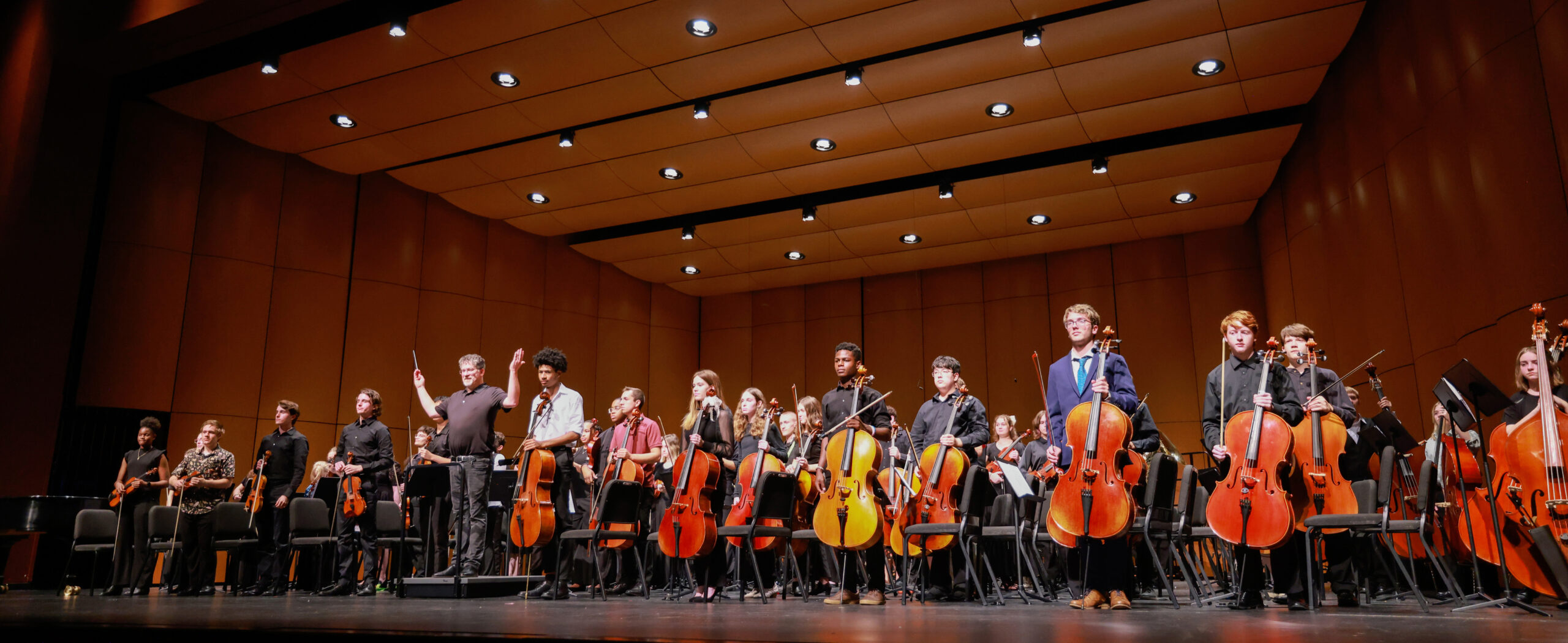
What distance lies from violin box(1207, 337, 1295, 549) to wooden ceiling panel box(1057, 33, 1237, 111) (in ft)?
12.4

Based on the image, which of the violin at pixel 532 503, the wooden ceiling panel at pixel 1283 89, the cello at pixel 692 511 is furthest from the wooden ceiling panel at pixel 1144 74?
the violin at pixel 532 503

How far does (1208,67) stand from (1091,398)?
166 inches

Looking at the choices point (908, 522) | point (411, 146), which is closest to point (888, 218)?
point (411, 146)

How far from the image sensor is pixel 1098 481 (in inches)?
146

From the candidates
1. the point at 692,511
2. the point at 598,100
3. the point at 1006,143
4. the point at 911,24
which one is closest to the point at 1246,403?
the point at 692,511

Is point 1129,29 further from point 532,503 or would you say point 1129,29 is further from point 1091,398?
point 532,503

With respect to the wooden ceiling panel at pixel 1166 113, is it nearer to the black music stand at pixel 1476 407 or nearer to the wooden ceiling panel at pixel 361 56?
the black music stand at pixel 1476 407

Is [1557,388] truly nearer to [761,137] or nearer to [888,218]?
[761,137]

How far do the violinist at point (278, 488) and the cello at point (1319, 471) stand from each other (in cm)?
617

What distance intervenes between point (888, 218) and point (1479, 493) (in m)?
6.56

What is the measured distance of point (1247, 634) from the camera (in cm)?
260

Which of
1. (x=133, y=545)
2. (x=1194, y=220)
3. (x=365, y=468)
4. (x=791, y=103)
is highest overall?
(x=791, y=103)

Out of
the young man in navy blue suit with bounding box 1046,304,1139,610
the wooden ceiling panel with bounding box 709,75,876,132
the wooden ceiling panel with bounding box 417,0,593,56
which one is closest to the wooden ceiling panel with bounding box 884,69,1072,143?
the wooden ceiling panel with bounding box 709,75,876,132

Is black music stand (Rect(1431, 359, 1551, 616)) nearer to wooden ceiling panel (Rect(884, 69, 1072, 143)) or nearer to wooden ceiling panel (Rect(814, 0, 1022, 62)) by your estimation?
wooden ceiling panel (Rect(814, 0, 1022, 62))
